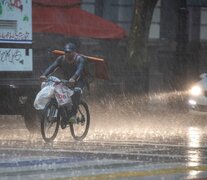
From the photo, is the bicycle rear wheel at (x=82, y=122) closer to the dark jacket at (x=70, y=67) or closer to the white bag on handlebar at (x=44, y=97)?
the dark jacket at (x=70, y=67)

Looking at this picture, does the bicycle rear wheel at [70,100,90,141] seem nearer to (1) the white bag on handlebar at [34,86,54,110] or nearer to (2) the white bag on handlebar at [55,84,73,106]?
(2) the white bag on handlebar at [55,84,73,106]

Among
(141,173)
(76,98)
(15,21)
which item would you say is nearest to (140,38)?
(15,21)

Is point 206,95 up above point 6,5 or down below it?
below

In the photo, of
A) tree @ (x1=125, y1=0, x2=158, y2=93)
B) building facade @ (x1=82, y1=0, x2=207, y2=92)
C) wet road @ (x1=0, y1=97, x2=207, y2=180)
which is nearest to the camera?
wet road @ (x1=0, y1=97, x2=207, y2=180)

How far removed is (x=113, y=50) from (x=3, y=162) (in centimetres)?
2021

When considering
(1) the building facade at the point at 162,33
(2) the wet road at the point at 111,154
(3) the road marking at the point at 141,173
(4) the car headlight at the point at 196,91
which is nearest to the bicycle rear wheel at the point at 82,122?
(2) the wet road at the point at 111,154

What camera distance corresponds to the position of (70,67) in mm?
15266

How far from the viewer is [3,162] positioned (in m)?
11.1

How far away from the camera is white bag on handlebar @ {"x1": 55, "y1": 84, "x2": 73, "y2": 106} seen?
581 inches

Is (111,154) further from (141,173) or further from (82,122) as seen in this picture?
(82,122)

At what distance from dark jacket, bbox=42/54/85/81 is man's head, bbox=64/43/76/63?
0.09 meters

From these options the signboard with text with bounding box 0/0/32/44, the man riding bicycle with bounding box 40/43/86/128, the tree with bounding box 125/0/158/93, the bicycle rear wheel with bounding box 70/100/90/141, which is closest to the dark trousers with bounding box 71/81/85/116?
the man riding bicycle with bounding box 40/43/86/128

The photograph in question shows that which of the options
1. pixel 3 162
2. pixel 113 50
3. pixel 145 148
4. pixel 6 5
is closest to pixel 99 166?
pixel 3 162

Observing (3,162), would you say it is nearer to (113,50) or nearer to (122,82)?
(122,82)
